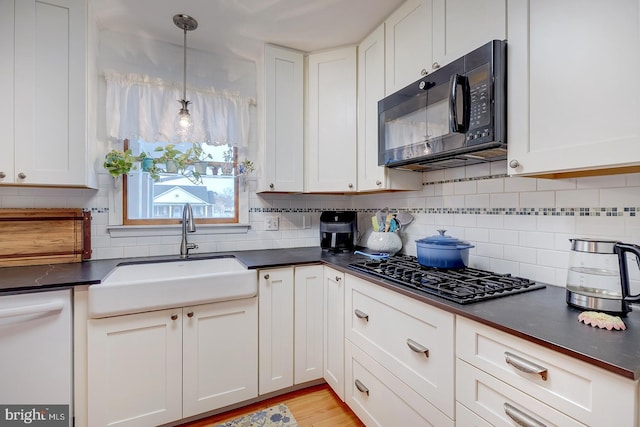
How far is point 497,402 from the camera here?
93 centimetres

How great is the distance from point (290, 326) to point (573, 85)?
1756 millimetres

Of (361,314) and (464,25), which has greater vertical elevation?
(464,25)

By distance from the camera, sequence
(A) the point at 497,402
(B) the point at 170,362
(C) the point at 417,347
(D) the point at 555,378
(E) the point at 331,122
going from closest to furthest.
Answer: (D) the point at 555,378 → (A) the point at 497,402 → (C) the point at 417,347 → (B) the point at 170,362 → (E) the point at 331,122

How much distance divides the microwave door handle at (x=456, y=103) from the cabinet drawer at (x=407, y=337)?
2.44ft

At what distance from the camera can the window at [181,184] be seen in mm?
2062

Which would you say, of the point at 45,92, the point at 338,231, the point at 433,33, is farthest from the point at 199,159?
the point at 433,33

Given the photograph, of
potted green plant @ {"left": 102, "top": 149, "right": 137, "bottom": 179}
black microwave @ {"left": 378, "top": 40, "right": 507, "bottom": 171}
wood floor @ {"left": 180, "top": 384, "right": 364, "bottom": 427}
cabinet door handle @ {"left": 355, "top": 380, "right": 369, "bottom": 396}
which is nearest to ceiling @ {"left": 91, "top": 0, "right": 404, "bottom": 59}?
black microwave @ {"left": 378, "top": 40, "right": 507, "bottom": 171}

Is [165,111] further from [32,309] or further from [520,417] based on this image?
[520,417]

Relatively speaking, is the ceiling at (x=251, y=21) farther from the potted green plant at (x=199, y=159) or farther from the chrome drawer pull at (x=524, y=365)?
the chrome drawer pull at (x=524, y=365)

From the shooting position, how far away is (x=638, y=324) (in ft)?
2.91

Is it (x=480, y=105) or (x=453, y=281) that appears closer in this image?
(x=480, y=105)

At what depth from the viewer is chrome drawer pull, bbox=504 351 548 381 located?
31.8 inches

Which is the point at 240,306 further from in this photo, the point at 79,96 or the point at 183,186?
the point at 79,96

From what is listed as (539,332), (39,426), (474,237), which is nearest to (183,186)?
(39,426)
